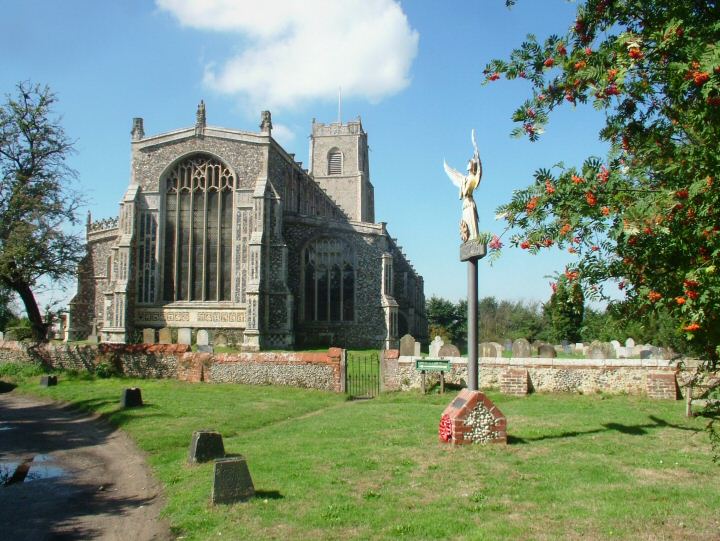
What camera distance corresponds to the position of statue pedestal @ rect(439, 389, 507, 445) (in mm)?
8727

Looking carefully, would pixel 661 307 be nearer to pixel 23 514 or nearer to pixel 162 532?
pixel 162 532

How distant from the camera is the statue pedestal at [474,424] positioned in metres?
8.73

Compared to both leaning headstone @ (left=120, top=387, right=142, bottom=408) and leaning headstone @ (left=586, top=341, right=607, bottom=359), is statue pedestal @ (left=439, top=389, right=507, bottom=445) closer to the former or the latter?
leaning headstone @ (left=120, top=387, right=142, bottom=408)

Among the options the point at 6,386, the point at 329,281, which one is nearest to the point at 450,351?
the point at 6,386

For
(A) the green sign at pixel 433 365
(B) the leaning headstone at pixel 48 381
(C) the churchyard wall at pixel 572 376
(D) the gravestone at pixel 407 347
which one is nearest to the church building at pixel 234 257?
(B) the leaning headstone at pixel 48 381

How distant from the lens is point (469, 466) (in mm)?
7613

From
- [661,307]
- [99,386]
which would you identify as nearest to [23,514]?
[661,307]

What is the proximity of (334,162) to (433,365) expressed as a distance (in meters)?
43.2

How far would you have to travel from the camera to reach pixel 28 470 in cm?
888

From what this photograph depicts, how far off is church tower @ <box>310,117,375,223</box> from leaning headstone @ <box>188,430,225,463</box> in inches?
1843

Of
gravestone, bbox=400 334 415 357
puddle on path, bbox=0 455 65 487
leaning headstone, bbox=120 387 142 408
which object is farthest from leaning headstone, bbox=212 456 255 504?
gravestone, bbox=400 334 415 357

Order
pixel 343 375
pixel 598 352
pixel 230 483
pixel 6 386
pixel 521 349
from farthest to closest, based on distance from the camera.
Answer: pixel 6 386 → pixel 521 349 → pixel 598 352 → pixel 343 375 → pixel 230 483

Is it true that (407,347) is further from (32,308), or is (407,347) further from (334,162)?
(334,162)

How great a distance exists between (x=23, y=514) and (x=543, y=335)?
4402cm
